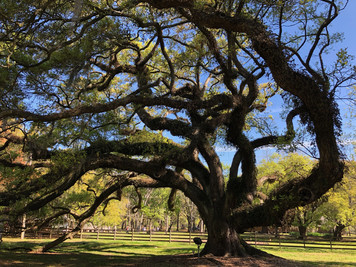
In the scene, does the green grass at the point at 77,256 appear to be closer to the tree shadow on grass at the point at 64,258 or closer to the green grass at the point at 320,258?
the tree shadow on grass at the point at 64,258

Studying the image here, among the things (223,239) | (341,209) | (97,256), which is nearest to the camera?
(223,239)

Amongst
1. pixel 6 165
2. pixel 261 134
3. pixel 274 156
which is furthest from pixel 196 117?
pixel 274 156

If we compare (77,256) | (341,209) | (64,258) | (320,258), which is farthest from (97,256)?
(341,209)

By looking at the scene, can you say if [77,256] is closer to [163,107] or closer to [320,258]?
[163,107]

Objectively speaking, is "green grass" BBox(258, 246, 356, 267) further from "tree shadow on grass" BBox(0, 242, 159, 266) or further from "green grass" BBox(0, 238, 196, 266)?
"tree shadow on grass" BBox(0, 242, 159, 266)

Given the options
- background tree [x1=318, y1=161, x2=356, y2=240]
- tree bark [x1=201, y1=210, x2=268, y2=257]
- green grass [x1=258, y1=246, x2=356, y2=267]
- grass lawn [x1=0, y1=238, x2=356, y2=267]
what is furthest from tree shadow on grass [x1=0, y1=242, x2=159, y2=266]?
background tree [x1=318, y1=161, x2=356, y2=240]

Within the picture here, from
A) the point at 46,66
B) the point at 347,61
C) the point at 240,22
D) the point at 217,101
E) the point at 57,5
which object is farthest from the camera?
the point at 46,66

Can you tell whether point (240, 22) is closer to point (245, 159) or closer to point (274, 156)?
point (245, 159)

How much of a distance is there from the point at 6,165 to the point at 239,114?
27.4ft

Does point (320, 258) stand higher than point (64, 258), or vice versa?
point (64, 258)

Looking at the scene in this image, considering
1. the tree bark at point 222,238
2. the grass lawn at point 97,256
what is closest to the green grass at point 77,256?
the grass lawn at point 97,256

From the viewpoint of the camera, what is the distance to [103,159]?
9.29 meters

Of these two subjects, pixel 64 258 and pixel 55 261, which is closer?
pixel 55 261

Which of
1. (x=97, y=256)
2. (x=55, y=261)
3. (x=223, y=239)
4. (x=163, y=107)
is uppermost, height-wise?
(x=163, y=107)
